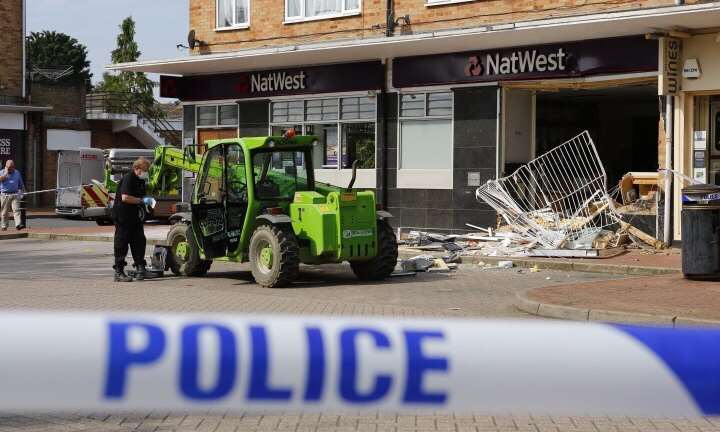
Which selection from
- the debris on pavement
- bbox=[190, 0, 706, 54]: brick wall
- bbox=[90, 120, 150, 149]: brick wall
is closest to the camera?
the debris on pavement

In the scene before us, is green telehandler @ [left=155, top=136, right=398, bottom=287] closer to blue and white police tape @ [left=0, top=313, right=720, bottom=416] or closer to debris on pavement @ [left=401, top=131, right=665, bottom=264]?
debris on pavement @ [left=401, top=131, right=665, bottom=264]

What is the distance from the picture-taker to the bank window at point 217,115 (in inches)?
1030

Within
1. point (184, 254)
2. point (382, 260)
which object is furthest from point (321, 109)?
point (382, 260)

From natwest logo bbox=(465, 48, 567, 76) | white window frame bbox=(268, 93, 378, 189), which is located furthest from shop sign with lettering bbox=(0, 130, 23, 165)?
natwest logo bbox=(465, 48, 567, 76)

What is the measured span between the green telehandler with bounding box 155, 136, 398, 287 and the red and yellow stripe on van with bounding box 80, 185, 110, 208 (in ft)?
49.8

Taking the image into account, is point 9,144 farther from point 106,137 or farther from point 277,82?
point 277,82

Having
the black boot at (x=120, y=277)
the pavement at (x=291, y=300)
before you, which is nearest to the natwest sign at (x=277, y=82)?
the pavement at (x=291, y=300)

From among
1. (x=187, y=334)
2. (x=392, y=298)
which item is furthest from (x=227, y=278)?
(x=187, y=334)

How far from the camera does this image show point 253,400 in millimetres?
2713

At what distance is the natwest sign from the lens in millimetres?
23281

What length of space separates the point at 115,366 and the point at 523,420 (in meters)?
4.34

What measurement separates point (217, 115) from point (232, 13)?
100 inches

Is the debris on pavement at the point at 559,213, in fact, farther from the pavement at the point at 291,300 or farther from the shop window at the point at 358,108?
the shop window at the point at 358,108

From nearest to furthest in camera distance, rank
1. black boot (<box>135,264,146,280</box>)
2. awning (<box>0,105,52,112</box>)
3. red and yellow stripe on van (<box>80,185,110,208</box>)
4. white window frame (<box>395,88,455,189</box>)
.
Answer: black boot (<box>135,264,146,280</box>) → white window frame (<box>395,88,455,189</box>) → red and yellow stripe on van (<box>80,185,110,208</box>) → awning (<box>0,105,52,112</box>)
